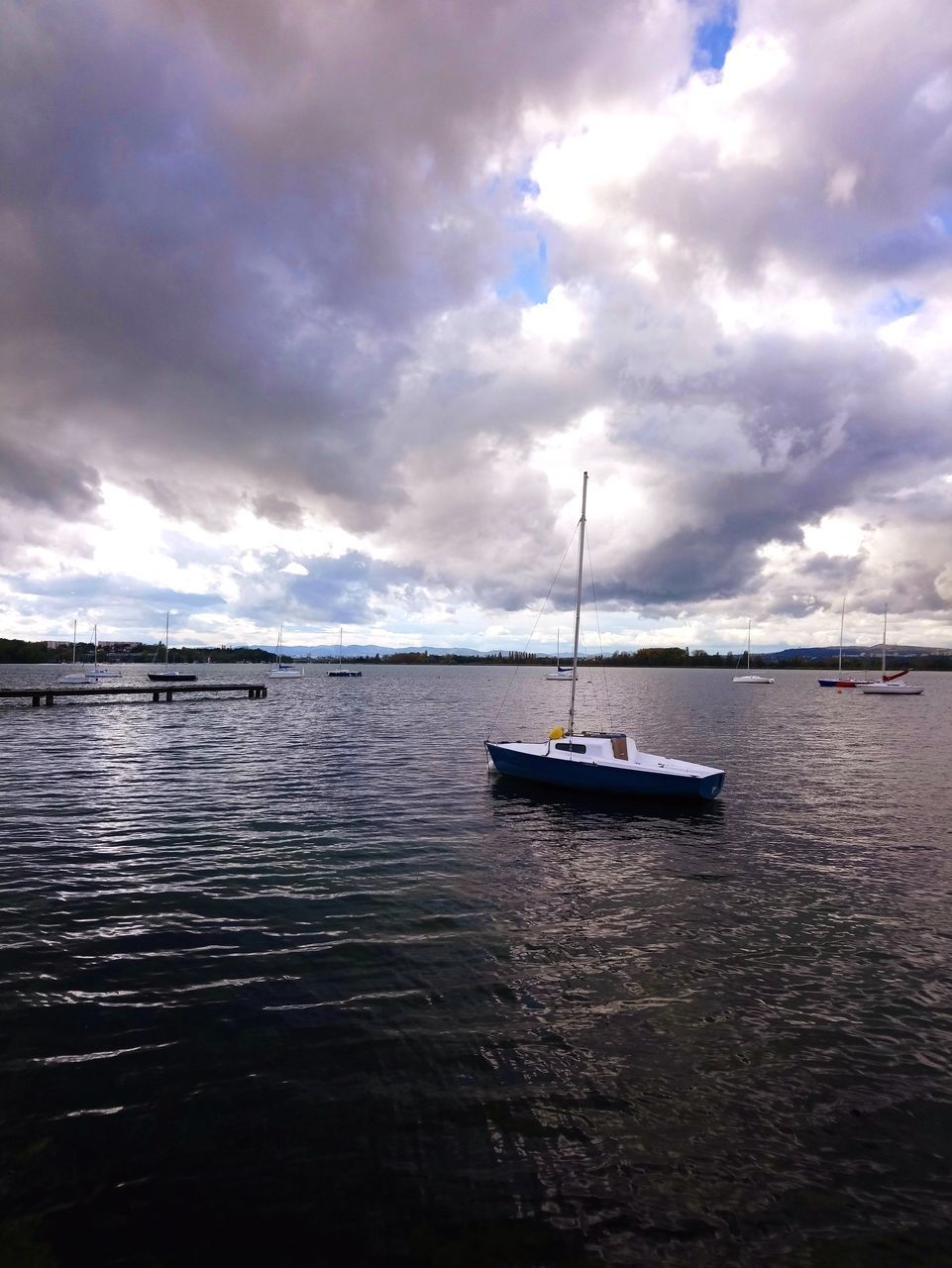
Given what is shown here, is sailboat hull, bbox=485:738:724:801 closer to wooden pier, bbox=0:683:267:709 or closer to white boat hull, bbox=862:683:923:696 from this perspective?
wooden pier, bbox=0:683:267:709

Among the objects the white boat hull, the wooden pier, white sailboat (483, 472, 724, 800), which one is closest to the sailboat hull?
white sailboat (483, 472, 724, 800)

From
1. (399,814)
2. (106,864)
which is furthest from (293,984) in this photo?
(399,814)

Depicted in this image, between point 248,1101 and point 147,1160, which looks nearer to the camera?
point 147,1160

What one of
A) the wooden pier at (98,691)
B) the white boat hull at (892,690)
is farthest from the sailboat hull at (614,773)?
the white boat hull at (892,690)

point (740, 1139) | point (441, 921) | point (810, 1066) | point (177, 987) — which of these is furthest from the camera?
point (441, 921)

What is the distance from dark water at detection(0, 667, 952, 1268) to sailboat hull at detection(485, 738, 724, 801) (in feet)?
13.9

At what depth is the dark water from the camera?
23.5 feet

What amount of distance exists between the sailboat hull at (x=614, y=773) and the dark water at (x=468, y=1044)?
4.25 meters

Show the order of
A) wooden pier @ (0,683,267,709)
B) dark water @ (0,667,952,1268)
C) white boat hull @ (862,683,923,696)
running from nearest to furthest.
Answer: dark water @ (0,667,952,1268), wooden pier @ (0,683,267,709), white boat hull @ (862,683,923,696)

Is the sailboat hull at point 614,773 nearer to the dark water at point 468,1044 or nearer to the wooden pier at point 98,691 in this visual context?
the dark water at point 468,1044

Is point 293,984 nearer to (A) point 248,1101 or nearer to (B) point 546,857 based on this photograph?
(A) point 248,1101

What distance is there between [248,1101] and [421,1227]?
128 inches

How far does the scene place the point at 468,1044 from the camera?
412 inches

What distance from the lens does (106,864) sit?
19.0 meters
